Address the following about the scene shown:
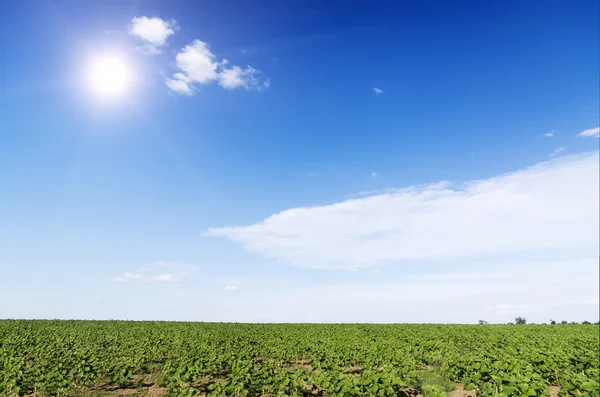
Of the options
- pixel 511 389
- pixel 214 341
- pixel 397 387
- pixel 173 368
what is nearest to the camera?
pixel 511 389

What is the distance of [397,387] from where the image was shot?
42.6ft

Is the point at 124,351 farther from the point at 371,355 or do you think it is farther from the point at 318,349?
the point at 371,355

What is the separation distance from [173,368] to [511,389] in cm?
1329

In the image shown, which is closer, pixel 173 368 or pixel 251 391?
pixel 251 391

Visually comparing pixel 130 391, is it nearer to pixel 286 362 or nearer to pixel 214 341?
pixel 286 362

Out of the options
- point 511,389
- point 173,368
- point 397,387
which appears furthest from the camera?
point 173,368

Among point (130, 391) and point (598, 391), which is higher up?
point (598, 391)

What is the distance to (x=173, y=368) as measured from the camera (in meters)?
16.3

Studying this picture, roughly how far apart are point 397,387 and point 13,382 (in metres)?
13.0

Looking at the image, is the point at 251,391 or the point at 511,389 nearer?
the point at 511,389

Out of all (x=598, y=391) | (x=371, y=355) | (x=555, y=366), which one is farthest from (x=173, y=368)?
(x=555, y=366)

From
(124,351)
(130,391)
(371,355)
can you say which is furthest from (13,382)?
(371,355)

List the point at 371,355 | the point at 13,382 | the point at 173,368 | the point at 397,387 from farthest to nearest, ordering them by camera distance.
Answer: the point at 371,355 → the point at 173,368 → the point at 397,387 → the point at 13,382

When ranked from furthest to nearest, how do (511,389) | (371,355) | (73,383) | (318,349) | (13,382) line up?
(318,349) → (371,355) → (73,383) → (13,382) → (511,389)
